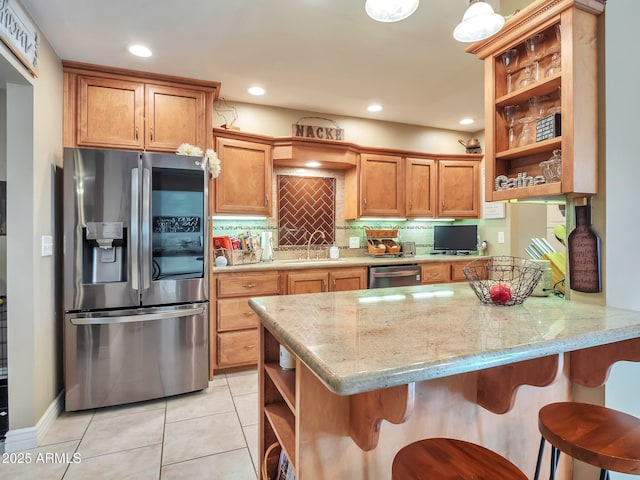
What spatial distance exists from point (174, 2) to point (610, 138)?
2.29 m

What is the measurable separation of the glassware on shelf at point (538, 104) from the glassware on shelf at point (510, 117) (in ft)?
0.34

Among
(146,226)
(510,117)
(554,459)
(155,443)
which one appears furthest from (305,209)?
(554,459)

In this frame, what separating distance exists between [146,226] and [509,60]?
2.43 metres

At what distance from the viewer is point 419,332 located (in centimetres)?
100

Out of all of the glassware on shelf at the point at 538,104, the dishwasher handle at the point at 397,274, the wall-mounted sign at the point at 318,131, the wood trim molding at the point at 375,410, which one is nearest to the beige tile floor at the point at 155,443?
the wood trim molding at the point at 375,410

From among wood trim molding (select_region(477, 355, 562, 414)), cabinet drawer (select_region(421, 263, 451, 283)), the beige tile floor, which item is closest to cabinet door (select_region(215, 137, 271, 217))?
the beige tile floor

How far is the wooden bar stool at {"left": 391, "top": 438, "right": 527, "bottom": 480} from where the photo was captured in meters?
0.90

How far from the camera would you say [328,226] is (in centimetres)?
404

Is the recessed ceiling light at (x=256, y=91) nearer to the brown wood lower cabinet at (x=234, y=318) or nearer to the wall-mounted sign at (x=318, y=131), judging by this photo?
the wall-mounted sign at (x=318, y=131)

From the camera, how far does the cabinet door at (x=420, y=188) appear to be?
4.12 metres

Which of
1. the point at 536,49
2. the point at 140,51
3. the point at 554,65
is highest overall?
the point at 140,51

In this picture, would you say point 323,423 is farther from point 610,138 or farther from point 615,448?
point 610,138

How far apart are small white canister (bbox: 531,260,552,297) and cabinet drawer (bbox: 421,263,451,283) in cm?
214

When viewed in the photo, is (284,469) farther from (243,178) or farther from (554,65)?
(243,178)
